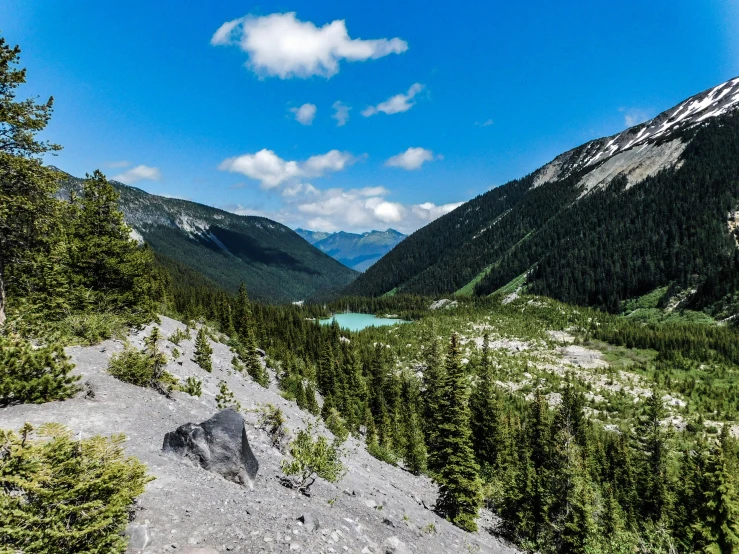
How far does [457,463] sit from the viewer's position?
24734mm

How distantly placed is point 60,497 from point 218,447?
7339 mm

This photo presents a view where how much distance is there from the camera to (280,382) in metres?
49.5

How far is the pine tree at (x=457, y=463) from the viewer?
78.2 ft

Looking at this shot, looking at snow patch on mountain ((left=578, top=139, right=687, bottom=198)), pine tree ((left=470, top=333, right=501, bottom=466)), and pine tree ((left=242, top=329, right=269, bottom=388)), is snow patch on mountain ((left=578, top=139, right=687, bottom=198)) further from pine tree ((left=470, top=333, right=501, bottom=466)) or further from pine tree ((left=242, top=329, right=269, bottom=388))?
pine tree ((left=242, top=329, right=269, bottom=388))

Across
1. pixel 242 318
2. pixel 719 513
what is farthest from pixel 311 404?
pixel 719 513

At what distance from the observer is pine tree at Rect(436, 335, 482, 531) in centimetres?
2384

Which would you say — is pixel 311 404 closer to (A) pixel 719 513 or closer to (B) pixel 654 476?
(A) pixel 719 513

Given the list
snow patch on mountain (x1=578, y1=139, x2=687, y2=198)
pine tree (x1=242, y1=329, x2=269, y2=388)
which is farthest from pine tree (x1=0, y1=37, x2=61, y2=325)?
snow patch on mountain (x1=578, y1=139, x2=687, y2=198)

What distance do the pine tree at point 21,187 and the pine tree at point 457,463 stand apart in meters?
25.7

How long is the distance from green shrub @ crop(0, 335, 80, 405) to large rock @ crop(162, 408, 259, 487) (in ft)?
14.5

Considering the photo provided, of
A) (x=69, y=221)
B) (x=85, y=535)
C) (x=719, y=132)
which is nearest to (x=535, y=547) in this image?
(x=85, y=535)

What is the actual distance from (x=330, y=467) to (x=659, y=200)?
192 m

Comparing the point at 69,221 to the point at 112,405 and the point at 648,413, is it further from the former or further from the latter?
the point at 648,413

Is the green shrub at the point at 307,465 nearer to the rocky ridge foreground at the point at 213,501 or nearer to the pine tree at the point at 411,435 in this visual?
the rocky ridge foreground at the point at 213,501
